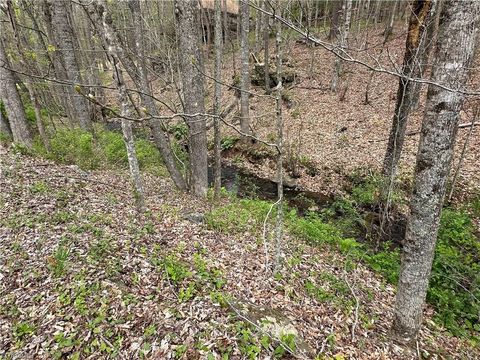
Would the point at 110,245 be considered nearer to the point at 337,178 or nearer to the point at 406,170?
the point at 337,178

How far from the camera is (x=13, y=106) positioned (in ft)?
25.6

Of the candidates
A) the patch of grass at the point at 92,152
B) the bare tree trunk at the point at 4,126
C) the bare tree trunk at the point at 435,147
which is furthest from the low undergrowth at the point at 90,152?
the bare tree trunk at the point at 435,147

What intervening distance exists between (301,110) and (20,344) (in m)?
15.0

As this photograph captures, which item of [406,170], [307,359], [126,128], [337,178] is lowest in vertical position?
[337,178]

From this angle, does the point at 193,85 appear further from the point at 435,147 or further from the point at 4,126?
the point at 4,126

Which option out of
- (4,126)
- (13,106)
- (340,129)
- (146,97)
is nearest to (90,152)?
(13,106)

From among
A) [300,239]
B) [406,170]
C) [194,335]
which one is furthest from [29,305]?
[406,170]

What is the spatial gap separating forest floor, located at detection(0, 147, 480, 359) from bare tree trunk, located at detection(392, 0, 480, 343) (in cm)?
100

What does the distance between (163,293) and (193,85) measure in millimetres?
5347

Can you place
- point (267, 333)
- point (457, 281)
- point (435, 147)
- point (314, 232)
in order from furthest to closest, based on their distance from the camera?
point (314, 232) < point (457, 281) < point (267, 333) < point (435, 147)

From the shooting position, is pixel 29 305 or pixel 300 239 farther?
pixel 300 239

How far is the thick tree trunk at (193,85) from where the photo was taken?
267 inches

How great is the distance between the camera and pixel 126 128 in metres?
5.15

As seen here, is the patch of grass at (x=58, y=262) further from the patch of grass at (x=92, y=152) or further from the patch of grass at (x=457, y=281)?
the patch of grass at (x=457, y=281)
